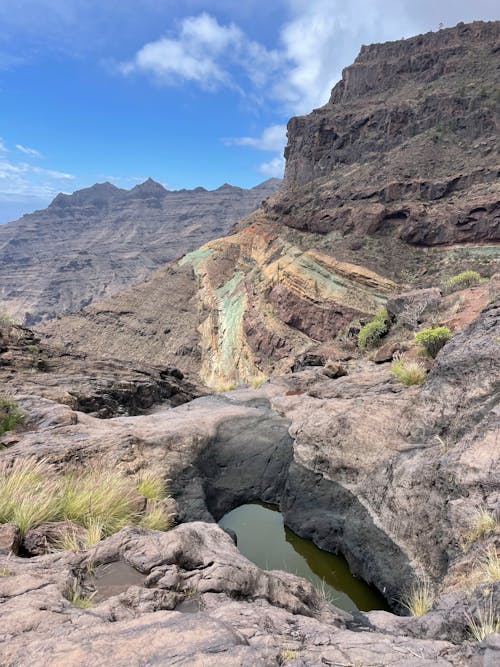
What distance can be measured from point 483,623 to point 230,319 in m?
32.4

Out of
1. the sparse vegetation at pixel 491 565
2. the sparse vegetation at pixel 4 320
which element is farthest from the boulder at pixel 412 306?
the sparse vegetation at pixel 4 320

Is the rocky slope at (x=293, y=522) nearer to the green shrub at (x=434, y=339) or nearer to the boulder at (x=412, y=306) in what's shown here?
the green shrub at (x=434, y=339)

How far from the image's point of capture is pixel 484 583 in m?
3.26

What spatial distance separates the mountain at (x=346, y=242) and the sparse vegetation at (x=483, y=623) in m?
17.5

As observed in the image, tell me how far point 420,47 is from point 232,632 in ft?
269

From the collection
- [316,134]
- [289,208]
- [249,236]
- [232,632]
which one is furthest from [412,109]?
[232,632]

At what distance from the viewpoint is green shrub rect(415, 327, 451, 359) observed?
418 inches

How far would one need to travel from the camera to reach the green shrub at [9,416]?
23.8 ft

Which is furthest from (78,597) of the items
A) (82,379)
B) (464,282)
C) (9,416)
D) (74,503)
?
(464,282)

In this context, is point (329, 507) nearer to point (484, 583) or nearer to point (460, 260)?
point (484, 583)

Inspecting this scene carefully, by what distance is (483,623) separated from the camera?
274cm

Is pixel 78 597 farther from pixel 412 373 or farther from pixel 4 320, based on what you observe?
pixel 4 320

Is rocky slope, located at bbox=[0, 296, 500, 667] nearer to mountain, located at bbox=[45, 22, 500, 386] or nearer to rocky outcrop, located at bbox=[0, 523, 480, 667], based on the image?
rocky outcrop, located at bbox=[0, 523, 480, 667]

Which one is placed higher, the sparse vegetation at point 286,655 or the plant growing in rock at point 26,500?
the sparse vegetation at point 286,655
